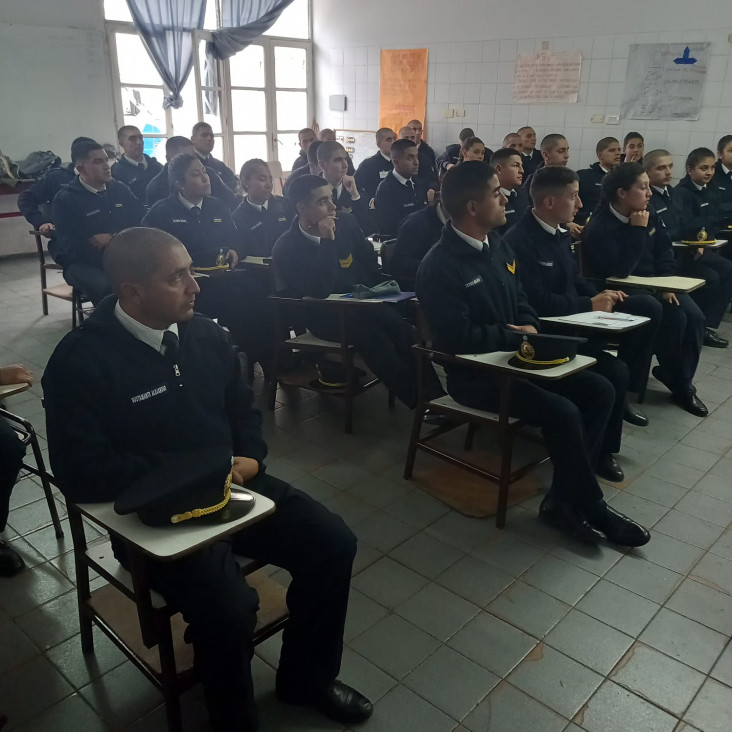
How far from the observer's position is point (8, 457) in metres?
2.14

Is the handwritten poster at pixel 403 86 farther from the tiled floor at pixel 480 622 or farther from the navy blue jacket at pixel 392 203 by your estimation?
the tiled floor at pixel 480 622

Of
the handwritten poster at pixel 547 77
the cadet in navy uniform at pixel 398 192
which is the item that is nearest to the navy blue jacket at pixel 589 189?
the cadet in navy uniform at pixel 398 192

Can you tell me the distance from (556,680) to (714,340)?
3.61m

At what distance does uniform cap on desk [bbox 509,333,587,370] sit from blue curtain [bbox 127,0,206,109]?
6.86 m

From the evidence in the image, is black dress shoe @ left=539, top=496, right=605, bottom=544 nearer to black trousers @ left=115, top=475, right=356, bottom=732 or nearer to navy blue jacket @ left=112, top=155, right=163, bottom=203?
black trousers @ left=115, top=475, right=356, bottom=732

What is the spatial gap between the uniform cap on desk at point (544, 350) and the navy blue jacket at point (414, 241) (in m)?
1.58

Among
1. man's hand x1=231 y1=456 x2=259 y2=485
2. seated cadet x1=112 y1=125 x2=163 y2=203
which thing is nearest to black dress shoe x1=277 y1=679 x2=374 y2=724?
man's hand x1=231 y1=456 x2=259 y2=485

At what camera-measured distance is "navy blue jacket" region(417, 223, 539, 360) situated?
8.05 feet

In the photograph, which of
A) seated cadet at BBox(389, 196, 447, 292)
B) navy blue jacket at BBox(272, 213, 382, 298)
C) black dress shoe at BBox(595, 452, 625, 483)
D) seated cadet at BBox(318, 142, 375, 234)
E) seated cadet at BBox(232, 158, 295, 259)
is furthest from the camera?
seated cadet at BBox(318, 142, 375, 234)

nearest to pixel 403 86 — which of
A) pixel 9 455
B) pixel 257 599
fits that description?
pixel 9 455

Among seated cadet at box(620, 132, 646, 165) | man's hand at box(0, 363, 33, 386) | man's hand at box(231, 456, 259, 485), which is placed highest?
seated cadet at box(620, 132, 646, 165)

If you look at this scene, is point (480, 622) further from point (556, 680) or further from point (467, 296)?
point (467, 296)

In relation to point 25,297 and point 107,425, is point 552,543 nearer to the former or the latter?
point 107,425

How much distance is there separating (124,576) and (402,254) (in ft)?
8.76
